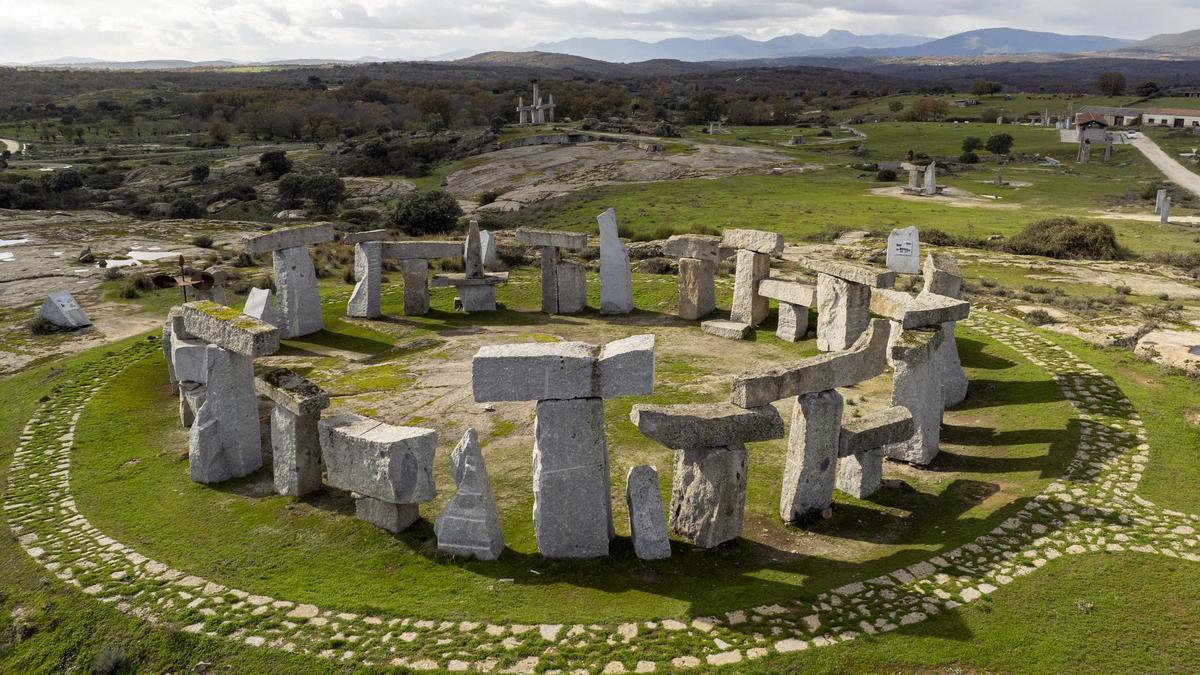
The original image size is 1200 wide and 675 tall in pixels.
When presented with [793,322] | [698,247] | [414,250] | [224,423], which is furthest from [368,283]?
[793,322]

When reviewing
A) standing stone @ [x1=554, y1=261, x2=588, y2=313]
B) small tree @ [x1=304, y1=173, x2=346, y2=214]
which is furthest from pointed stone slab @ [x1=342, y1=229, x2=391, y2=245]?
small tree @ [x1=304, y1=173, x2=346, y2=214]

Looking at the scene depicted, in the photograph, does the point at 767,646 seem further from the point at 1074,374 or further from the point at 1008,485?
the point at 1074,374

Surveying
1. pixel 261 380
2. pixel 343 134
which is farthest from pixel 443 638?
pixel 343 134

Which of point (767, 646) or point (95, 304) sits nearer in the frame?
point (767, 646)

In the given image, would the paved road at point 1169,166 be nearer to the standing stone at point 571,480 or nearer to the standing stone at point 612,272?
the standing stone at point 612,272

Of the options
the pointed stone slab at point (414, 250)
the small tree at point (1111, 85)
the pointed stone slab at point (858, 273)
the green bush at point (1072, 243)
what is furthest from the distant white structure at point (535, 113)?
the small tree at point (1111, 85)

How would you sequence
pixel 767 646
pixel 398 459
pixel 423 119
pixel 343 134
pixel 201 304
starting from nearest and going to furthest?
pixel 767 646 < pixel 398 459 < pixel 201 304 < pixel 343 134 < pixel 423 119

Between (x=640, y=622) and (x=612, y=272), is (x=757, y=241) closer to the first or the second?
(x=612, y=272)
